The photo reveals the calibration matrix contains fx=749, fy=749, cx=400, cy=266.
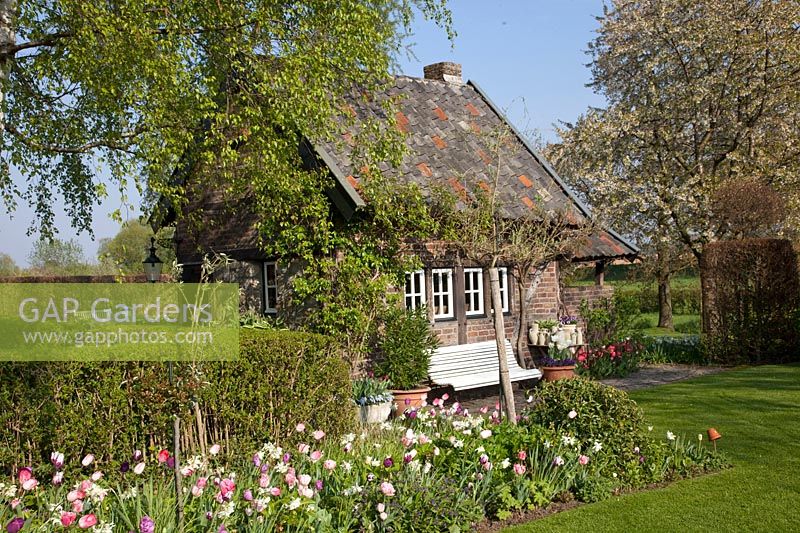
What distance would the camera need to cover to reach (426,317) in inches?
472

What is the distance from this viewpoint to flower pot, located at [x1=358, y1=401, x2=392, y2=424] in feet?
31.4

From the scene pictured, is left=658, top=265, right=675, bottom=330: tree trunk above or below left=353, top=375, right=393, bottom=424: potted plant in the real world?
above

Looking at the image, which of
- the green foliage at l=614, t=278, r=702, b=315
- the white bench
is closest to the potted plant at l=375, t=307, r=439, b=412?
the white bench

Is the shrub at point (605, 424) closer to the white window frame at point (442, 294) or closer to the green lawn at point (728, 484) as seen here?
the green lawn at point (728, 484)

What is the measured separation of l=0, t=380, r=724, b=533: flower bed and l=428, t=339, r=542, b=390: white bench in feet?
12.2

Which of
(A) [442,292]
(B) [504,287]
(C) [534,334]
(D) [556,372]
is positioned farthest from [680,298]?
(A) [442,292]

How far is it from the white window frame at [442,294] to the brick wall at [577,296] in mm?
3240

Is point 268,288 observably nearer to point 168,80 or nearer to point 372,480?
point 168,80

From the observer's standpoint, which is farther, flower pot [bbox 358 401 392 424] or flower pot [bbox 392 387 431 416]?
flower pot [bbox 392 387 431 416]

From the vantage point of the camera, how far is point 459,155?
1366 cm

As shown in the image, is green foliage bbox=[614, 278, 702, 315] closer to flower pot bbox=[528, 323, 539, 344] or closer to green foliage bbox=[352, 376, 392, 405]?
flower pot bbox=[528, 323, 539, 344]

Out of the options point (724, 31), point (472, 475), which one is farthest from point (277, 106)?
point (724, 31)

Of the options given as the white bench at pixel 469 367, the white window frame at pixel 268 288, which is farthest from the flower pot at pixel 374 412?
the white window frame at pixel 268 288

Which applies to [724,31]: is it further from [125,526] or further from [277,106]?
[125,526]
